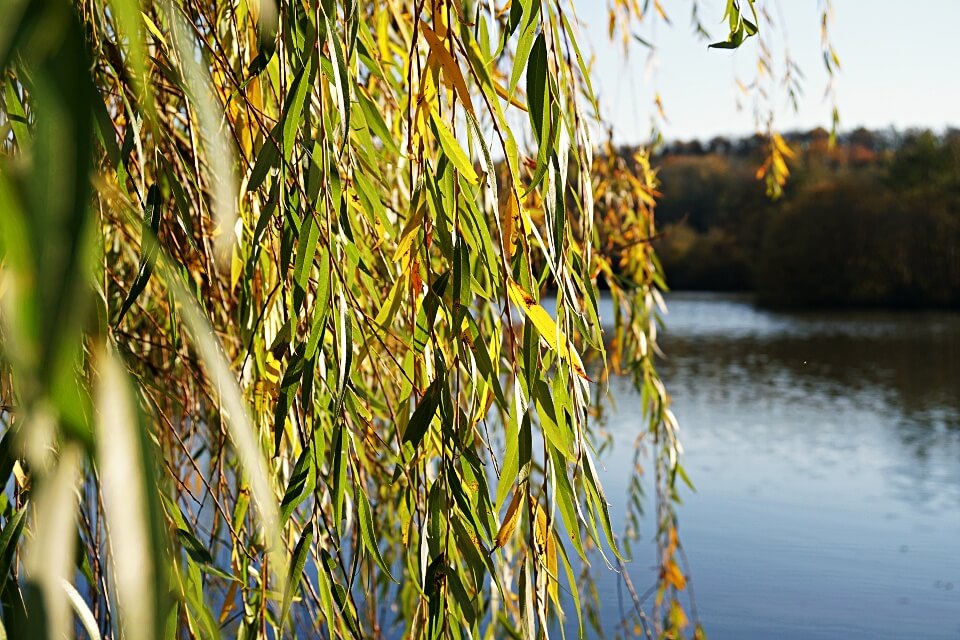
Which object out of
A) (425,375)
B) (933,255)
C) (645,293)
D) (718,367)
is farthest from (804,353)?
(425,375)

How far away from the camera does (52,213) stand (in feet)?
0.78

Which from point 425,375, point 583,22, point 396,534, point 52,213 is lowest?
point 396,534

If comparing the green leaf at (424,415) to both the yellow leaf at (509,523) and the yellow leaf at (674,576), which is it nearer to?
the yellow leaf at (509,523)

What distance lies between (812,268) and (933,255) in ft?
6.72

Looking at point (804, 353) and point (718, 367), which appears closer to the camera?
point (718, 367)

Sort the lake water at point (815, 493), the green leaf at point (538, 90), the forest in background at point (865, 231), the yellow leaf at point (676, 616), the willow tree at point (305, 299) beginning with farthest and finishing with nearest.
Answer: the forest in background at point (865, 231) < the lake water at point (815, 493) < the yellow leaf at point (676, 616) < the green leaf at point (538, 90) < the willow tree at point (305, 299)

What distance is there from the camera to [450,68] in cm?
65

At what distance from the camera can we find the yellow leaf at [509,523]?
2.22 feet

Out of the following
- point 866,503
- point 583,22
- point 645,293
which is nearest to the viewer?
point 583,22

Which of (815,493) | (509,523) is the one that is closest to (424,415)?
(509,523)

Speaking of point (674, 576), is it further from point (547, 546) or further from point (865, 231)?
point (865, 231)

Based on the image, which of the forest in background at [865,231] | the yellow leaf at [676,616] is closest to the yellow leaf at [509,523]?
the yellow leaf at [676,616]

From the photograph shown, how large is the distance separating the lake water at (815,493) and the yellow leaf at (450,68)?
161cm

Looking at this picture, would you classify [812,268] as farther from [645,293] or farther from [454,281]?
[454,281]
